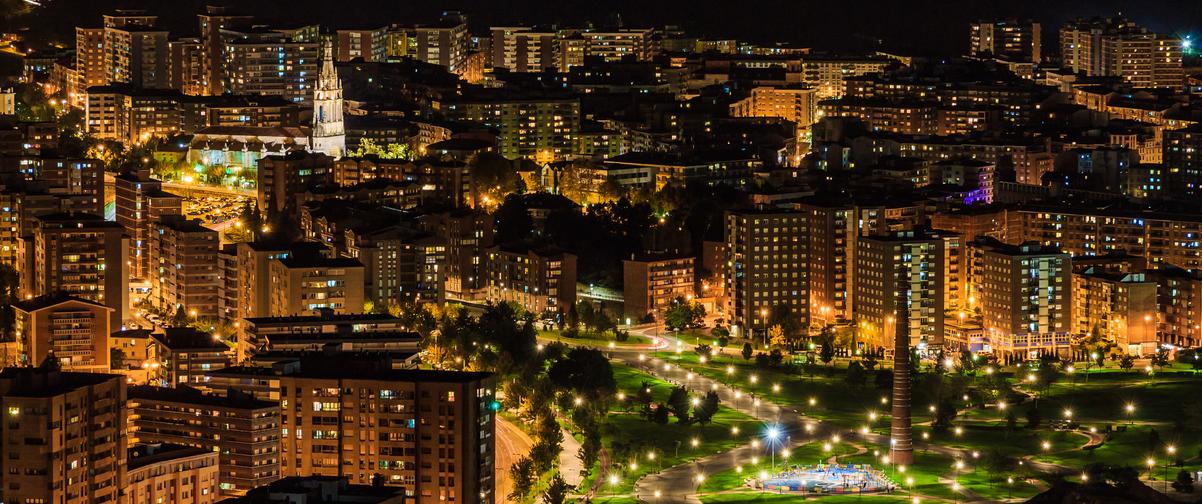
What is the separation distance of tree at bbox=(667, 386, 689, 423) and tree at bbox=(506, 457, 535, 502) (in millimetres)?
5772

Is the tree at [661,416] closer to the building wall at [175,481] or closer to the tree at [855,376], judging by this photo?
the tree at [855,376]

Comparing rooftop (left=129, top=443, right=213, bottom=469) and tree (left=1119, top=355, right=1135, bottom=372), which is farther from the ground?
tree (left=1119, top=355, right=1135, bottom=372)

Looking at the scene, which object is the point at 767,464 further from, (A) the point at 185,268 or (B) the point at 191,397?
(A) the point at 185,268

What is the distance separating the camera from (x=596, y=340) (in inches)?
2398

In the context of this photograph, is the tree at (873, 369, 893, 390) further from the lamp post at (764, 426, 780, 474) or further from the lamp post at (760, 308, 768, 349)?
the lamp post at (760, 308, 768, 349)

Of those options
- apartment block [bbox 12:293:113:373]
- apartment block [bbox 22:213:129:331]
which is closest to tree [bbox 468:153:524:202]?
apartment block [bbox 22:213:129:331]

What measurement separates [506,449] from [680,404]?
4.15 metres

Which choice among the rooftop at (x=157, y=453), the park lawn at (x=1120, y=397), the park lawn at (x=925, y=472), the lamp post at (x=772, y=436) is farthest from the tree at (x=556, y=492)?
the park lawn at (x=1120, y=397)

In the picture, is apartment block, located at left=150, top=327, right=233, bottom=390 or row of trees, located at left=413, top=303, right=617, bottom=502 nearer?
row of trees, located at left=413, top=303, right=617, bottom=502

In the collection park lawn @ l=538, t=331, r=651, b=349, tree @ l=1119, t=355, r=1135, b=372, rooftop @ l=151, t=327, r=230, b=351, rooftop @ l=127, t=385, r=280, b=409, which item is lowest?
tree @ l=1119, t=355, r=1135, b=372

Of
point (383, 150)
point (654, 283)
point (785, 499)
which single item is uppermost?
point (383, 150)

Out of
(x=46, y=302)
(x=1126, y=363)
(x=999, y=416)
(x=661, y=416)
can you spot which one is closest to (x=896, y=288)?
(x=1126, y=363)

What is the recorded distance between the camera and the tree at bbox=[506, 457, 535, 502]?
154ft

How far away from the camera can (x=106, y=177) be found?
73812 mm
